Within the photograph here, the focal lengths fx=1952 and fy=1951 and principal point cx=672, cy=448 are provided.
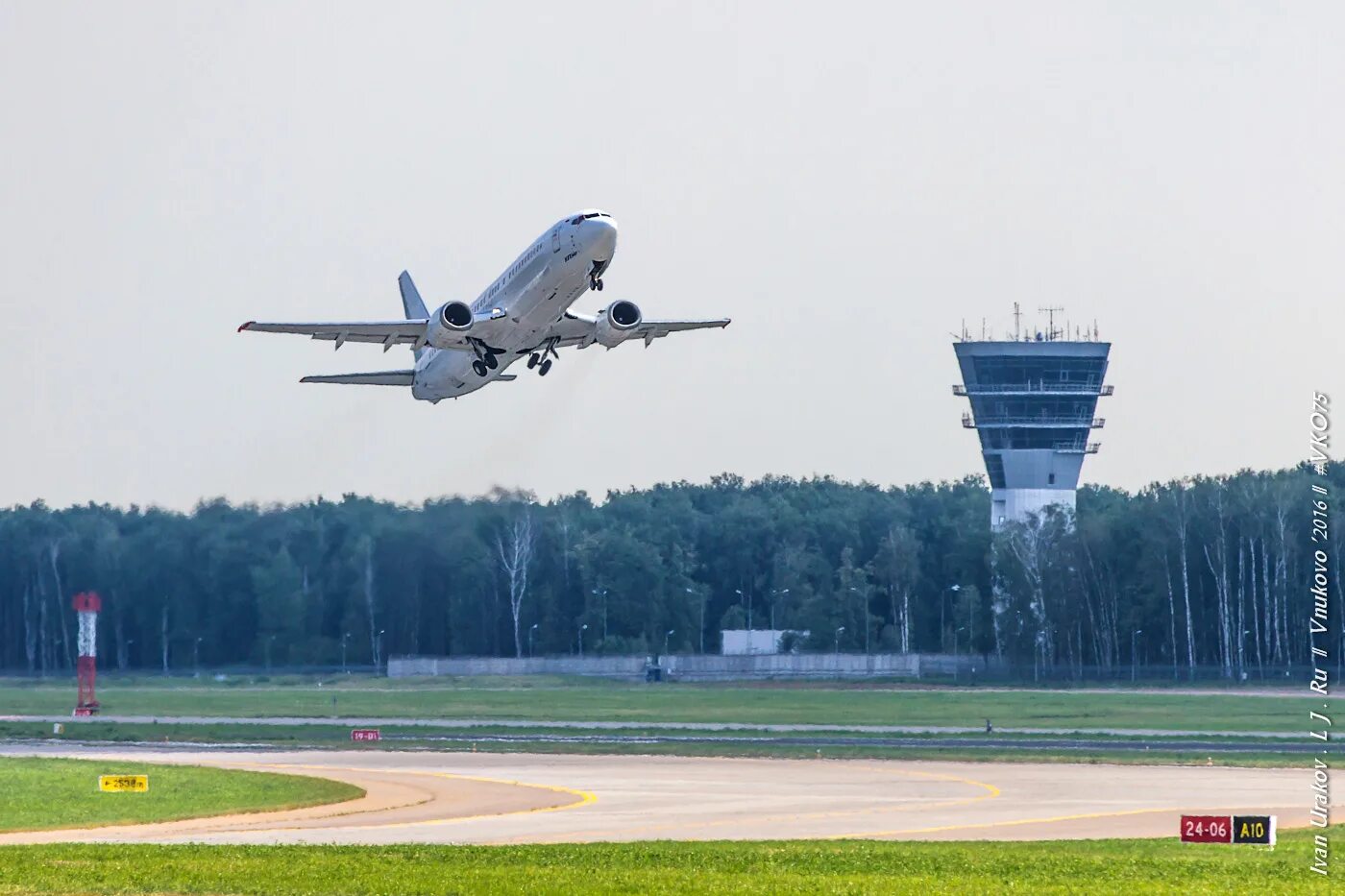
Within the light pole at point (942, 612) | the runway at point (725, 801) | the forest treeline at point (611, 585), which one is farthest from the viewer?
the light pole at point (942, 612)

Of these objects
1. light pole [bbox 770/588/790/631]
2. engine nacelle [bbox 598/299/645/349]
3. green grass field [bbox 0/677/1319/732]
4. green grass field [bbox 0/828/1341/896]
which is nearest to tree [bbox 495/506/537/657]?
green grass field [bbox 0/677/1319/732]

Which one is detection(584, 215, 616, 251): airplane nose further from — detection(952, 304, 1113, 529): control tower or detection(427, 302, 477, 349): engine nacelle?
detection(952, 304, 1113, 529): control tower

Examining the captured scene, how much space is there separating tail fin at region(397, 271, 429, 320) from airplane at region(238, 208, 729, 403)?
13.5 m

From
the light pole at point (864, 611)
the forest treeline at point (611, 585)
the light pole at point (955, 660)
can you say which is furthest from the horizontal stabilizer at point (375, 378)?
the light pole at point (864, 611)

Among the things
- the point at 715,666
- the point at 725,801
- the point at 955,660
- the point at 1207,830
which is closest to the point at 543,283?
the point at 725,801

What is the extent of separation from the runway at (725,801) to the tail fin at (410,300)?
21396mm

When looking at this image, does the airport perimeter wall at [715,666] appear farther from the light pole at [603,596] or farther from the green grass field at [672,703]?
the light pole at [603,596]

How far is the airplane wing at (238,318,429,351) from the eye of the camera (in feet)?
218

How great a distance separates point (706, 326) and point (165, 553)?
99.9 metres

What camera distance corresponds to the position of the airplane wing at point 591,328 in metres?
67.1

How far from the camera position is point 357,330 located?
67625mm

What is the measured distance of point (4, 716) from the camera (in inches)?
4444

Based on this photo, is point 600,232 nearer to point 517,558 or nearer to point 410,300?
point 410,300

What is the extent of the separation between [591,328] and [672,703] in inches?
2286
